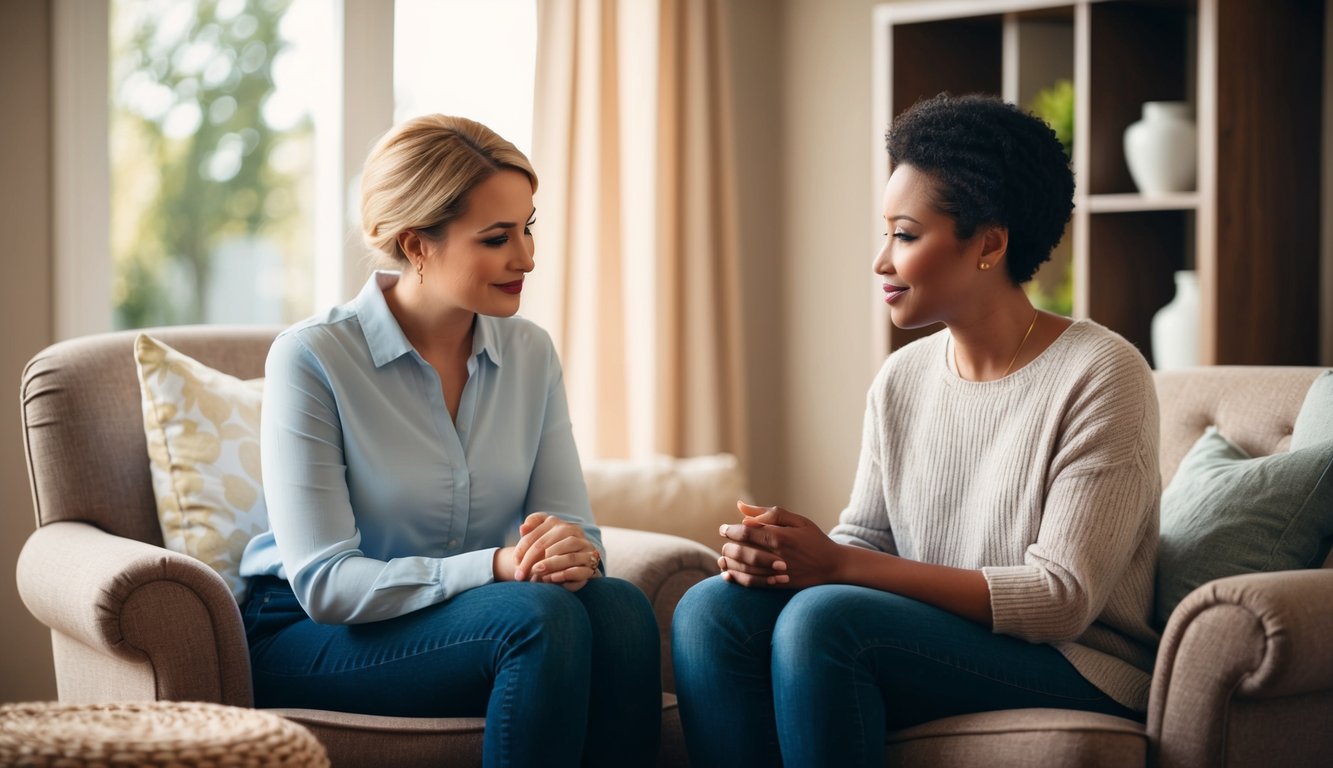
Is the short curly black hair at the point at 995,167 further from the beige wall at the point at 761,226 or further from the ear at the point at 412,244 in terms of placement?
the beige wall at the point at 761,226

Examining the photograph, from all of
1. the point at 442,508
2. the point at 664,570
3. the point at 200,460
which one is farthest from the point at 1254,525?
the point at 200,460

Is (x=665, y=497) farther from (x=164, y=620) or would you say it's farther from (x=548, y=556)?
(x=164, y=620)

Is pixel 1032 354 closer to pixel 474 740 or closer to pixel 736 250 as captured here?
pixel 474 740

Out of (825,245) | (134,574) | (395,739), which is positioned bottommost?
(395,739)

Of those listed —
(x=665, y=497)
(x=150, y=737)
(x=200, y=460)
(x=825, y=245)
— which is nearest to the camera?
(x=150, y=737)

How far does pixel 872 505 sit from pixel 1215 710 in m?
0.59

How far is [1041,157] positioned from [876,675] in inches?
28.8

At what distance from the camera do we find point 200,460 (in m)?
2.11

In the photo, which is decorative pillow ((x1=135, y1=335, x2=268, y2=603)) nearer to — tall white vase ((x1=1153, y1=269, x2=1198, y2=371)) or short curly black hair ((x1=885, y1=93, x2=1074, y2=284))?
short curly black hair ((x1=885, y1=93, x2=1074, y2=284))

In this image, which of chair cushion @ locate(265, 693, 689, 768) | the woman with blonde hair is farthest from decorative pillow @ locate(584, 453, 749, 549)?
chair cushion @ locate(265, 693, 689, 768)

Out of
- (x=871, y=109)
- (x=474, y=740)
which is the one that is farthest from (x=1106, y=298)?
(x=474, y=740)

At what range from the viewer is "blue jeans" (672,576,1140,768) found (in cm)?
165

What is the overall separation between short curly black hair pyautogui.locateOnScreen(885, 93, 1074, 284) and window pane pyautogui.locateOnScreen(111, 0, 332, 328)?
177cm

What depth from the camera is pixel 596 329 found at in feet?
11.3
